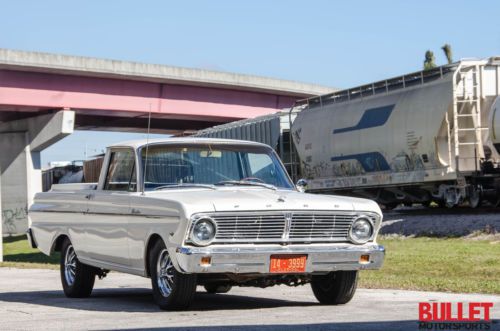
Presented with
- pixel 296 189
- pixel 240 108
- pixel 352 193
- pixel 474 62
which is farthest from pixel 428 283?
pixel 240 108

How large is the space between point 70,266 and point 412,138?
1504 centimetres

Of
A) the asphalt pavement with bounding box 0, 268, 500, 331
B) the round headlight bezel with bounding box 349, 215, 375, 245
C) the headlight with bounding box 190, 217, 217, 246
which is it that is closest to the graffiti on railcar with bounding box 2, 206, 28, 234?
the asphalt pavement with bounding box 0, 268, 500, 331

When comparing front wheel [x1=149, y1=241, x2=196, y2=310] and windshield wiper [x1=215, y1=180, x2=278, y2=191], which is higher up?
windshield wiper [x1=215, y1=180, x2=278, y2=191]

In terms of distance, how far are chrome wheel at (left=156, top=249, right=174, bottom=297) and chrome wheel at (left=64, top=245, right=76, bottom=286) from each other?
2.55m

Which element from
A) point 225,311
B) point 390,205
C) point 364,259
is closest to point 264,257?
point 225,311

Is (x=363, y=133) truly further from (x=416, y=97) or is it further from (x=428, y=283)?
(x=428, y=283)

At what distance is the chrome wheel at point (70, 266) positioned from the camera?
1200 cm

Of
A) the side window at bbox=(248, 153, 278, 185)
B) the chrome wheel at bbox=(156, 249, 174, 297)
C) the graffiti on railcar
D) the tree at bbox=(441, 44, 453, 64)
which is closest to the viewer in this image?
the chrome wheel at bbox=(156, 249, 174, 297)

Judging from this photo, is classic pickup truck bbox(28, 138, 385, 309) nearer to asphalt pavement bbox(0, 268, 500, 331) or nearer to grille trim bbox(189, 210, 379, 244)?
grille trim bbox(189, 210, 379, 244)

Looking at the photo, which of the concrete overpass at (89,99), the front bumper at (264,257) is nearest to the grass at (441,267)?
the front bumper at (264,257)

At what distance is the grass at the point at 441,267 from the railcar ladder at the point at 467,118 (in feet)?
12.0

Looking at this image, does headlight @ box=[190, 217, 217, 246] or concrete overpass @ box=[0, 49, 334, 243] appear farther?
concrete overpass @ box=[0, 49, 334, 243]

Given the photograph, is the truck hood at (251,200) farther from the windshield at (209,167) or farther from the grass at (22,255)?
the grass at (22,255)

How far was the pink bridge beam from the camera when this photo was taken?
42906mm
